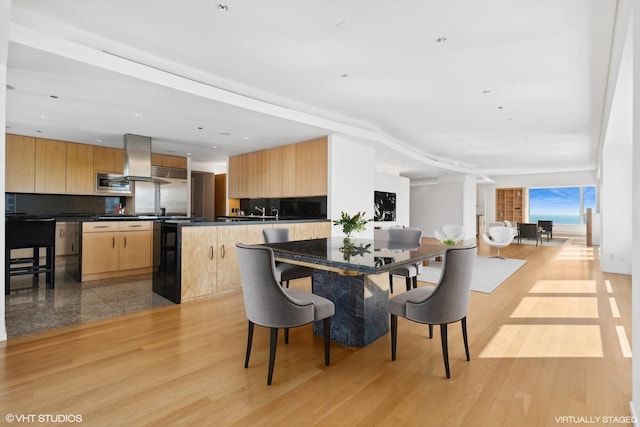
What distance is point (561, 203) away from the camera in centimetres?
1353

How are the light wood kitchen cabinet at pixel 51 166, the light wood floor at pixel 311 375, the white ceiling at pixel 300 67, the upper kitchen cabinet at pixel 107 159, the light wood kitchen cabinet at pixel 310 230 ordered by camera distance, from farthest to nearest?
the upper kitchen cabinet at pixel 107 159 < the light wood kitchen cabinet at pixel 51 166 < the light wood kitchen cabinet at pixel 310 230 < the white ceiling at pixel 300 67 < the light wood floor at pixel 311 375

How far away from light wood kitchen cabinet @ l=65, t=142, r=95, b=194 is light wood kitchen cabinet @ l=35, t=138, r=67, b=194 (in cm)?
6

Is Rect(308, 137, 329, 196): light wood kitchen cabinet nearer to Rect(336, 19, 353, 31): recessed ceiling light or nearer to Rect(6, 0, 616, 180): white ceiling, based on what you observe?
Rect(6, 0, 616, 180): white ceiling

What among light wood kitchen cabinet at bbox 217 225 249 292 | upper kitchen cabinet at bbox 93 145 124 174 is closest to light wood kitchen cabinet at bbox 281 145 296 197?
light wood kitchen cabinet at bbox 217 225 249 292

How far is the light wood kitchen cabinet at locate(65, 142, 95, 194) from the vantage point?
6266 mm

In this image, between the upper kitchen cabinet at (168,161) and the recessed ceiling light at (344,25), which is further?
the upper kitchen cabinet at (168,161)

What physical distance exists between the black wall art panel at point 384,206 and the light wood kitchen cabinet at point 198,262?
6.38 m

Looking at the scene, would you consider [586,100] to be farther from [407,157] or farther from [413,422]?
[413,422]

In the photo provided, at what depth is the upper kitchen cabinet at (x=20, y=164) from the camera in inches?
223

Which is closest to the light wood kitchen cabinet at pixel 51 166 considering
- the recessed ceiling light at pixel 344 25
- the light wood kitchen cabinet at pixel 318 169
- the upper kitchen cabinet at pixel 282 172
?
the upper kitchen cabinet at pixel 282 172

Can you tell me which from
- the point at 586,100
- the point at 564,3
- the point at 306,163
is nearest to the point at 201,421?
the point at 564,3

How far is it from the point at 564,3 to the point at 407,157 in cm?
564

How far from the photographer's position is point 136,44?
2.99 metres

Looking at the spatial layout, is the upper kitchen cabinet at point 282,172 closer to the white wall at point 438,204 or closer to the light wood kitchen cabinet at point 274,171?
the light wood kitchen cabinet at point 274,171
